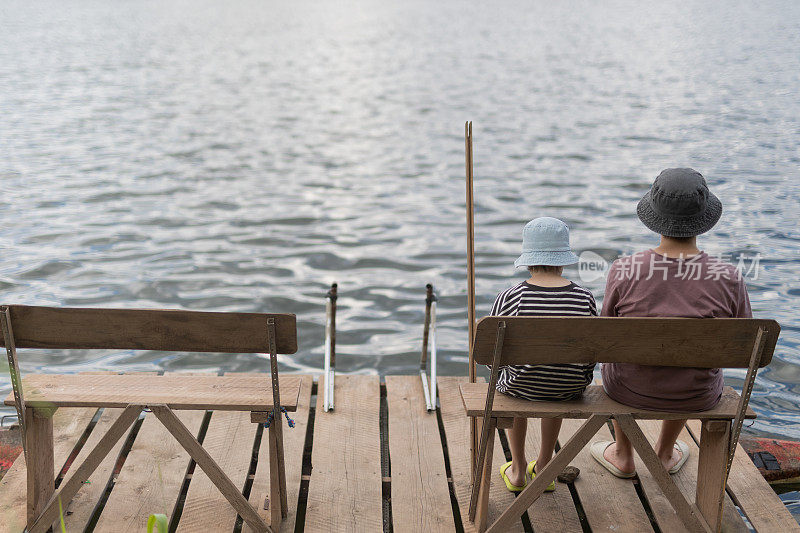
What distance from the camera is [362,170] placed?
12281 millimetres

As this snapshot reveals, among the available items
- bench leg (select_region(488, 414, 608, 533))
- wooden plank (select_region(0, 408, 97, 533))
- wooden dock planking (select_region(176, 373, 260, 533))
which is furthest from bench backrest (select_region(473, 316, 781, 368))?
wooden plank (select_region(0, 408, 97, 533))

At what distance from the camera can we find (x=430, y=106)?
57.3ft

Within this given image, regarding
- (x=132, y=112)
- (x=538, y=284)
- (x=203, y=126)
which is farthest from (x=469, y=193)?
(x=132, y=112)

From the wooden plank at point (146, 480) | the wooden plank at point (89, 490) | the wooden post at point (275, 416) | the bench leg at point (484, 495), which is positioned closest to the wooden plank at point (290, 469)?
the wooden post at point (275, 416)

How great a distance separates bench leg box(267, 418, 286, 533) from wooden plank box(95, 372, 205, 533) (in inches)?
16.7

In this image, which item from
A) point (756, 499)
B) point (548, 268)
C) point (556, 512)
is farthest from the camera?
point (756, 499)

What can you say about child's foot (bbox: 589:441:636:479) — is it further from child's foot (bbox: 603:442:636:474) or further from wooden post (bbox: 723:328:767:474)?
wooden post (bbox: 723:328:767:474)

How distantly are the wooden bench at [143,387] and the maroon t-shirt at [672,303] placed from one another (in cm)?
125

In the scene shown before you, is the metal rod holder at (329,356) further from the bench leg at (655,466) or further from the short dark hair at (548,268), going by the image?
the bench leg at (655,466)

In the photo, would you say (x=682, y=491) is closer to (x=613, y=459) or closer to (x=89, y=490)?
(x=613, y=459)

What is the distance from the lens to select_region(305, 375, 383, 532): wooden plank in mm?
3506

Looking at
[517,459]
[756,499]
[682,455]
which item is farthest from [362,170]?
[756,499]

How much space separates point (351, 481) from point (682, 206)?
1.81 m

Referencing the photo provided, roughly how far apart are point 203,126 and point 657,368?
1317 cm
